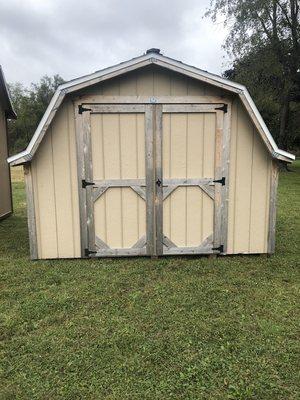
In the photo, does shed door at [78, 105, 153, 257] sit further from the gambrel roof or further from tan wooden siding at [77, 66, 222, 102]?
the gambrel roof

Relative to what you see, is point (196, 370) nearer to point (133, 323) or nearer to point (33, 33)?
point (133, 323)

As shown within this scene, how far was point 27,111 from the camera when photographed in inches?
1793

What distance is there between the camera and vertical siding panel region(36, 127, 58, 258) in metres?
5.32

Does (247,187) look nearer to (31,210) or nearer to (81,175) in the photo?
(81,175)

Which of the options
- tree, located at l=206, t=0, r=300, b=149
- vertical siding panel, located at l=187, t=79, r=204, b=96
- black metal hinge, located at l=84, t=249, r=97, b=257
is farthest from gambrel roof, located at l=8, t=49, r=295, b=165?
tree, located at l=206, t=0, r=300, b=149

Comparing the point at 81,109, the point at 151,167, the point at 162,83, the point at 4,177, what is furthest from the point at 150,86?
the point at 4,177

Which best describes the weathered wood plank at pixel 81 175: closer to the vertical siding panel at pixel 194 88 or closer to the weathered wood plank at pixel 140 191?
the weathered wood plank at pixel 140 191

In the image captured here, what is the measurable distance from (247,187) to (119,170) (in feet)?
6.94

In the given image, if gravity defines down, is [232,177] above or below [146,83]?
below

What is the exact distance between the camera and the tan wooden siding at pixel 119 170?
17.3ft

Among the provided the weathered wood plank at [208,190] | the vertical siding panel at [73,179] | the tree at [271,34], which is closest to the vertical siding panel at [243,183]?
the weathered wood plank at [208,190]

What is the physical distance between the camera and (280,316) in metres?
3.69

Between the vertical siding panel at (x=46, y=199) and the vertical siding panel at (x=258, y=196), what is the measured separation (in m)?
3.28

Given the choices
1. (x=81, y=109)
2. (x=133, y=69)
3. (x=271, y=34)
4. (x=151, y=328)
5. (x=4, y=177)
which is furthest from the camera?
(x=271, y=34)
